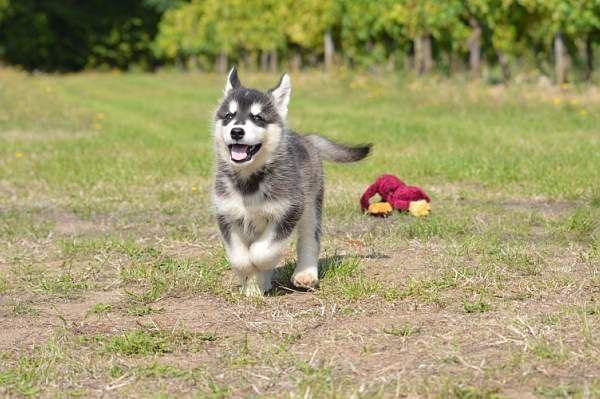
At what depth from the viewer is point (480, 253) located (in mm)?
7320

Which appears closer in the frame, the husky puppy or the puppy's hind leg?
the husky puppy

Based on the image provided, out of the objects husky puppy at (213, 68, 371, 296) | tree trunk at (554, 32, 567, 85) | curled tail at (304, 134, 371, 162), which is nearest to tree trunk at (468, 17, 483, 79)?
tree trunk at (554, 32, 567, 85)

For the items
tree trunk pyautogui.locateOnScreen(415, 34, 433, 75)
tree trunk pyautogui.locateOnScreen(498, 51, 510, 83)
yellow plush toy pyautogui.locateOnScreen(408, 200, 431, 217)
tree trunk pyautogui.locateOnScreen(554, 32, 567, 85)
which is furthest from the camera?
tree trunk pyautogui.locateOnScreen(415, 34, 433, 75)

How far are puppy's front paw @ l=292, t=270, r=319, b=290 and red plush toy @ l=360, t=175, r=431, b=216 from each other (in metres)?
2.77

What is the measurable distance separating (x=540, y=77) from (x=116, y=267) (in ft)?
63.0

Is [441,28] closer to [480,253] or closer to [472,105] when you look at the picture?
[472,105]

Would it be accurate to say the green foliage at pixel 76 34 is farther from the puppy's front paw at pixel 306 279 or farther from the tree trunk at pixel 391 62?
the puppy's front paw at pixel 306 279

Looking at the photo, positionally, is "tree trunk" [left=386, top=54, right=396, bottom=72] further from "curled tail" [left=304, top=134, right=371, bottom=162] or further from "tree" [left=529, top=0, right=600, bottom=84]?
"curled tail" [left=304, top=134, right=371, bottom=162]

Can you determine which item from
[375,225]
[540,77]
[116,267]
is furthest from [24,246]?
[540,77]

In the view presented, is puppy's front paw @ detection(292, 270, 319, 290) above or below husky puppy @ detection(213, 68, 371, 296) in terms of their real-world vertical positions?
below

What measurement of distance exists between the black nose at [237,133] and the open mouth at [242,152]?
0.33 feet

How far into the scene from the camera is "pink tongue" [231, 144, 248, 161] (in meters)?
6.09

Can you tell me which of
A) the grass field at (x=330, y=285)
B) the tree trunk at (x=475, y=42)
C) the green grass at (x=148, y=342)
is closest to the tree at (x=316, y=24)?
the tree trunk at (x=475, y=42)

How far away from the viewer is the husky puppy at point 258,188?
243 inches
